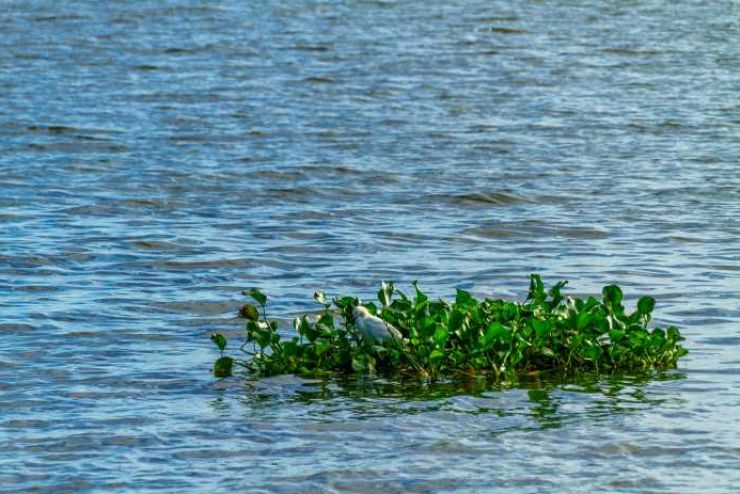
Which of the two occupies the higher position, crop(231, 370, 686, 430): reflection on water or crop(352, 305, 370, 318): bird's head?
crop(352, 305, 370, 318): bird's head

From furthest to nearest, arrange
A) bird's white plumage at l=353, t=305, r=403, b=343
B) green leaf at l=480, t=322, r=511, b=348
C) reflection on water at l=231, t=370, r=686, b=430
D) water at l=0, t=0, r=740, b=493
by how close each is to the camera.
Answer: bird's white plumage at l=353, t=305, r=403, b=343 < green leaf at l=480, t=322, r=511, b=348 < reflection on water at l=231, t=370, r=686, b=430 < water at l=0, t=0, r=740, b=493

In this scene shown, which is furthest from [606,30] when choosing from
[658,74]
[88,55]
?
[88,55]

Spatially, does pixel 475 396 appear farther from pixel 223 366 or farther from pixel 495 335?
pixel 223 366

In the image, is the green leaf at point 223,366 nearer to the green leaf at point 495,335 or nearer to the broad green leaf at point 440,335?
the broad green leaf at point 440,335

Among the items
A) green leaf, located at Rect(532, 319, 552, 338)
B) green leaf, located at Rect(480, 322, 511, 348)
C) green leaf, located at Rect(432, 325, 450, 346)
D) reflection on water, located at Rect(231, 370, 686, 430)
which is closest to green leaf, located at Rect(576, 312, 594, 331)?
green leaf, located at Rect(532, 319, 552, 338)

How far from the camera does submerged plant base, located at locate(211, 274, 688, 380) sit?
330 inches

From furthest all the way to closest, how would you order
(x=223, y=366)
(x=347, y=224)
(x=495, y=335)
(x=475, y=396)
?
(x=347, y=224), (x=223, y=366), (x=495, y=335), (x=475, y=396)

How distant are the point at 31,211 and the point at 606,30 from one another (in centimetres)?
1580

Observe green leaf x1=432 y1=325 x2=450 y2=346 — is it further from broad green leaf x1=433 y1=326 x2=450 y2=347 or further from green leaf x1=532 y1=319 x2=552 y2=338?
green leaf x1=532 y1=319 x2=552 y2=338

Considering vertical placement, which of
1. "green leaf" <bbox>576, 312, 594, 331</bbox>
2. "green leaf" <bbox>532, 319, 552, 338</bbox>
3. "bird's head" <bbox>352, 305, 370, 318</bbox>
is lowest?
"green leaf" <bbox>532, 319, 552, 338</bbox>

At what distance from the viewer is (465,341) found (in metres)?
8.45

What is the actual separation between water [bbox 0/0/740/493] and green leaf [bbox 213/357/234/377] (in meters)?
0.17

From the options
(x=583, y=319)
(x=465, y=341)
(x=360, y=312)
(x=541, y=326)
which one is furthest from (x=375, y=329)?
(x=583, y=319)

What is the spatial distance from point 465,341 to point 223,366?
1.30 meters
